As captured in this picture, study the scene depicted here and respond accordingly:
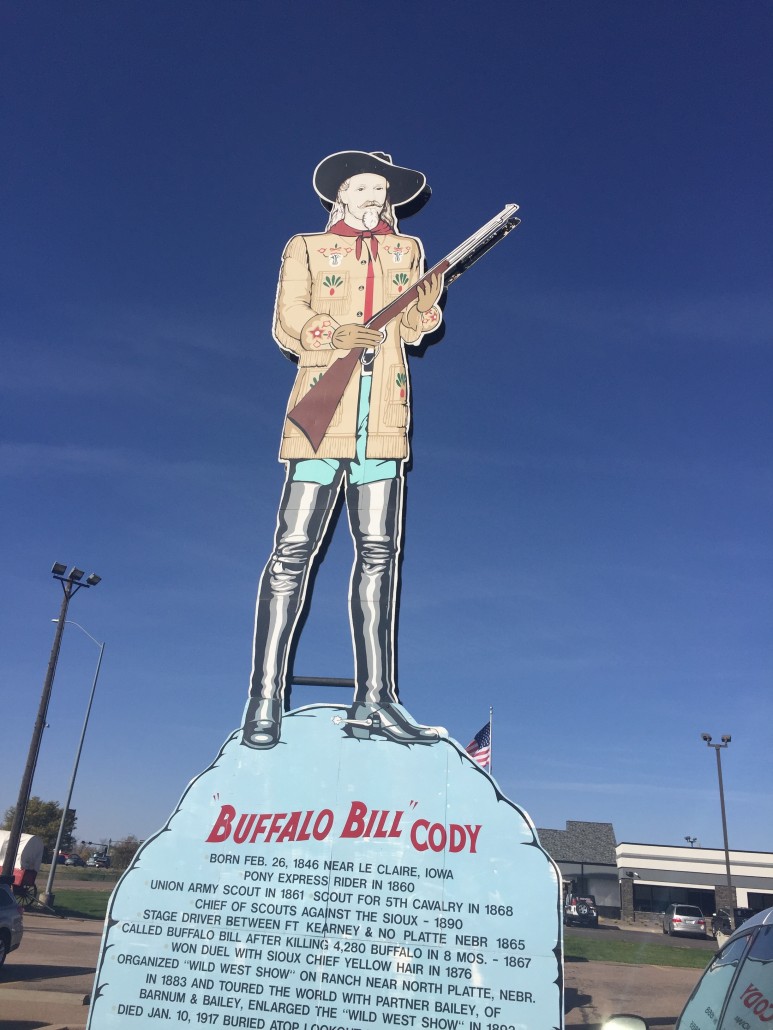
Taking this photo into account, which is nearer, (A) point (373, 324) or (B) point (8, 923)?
(A) point (373, 324)

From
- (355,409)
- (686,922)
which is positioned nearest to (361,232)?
(355,409)

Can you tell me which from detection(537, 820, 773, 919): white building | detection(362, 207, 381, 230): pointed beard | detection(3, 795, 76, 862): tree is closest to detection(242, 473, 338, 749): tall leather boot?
detection(362, 207, 381, 230): pointed beard

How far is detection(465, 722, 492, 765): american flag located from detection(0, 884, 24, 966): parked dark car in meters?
7.85

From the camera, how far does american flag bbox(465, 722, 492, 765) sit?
12117mm

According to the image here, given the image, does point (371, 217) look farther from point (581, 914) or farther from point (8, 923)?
point (581, 914)

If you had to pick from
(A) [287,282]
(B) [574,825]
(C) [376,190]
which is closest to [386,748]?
(A) [287,282]

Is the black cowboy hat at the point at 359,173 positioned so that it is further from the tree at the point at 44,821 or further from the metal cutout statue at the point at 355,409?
the tree at the point at 44,821

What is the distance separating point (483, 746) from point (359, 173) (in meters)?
9.13

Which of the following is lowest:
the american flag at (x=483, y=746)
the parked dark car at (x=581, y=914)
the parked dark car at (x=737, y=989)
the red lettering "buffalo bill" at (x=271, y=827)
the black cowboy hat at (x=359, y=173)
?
the parked dark car at (x=581, y=914)

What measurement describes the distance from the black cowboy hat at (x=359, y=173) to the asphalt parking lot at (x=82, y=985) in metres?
11.7

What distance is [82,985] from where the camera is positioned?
38.1 ft

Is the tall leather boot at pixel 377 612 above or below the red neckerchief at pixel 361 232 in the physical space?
below

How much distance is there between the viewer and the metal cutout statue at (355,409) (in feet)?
28.8

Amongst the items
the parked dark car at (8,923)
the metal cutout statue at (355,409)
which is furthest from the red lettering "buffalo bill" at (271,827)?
the parked dark car at (8,923)
